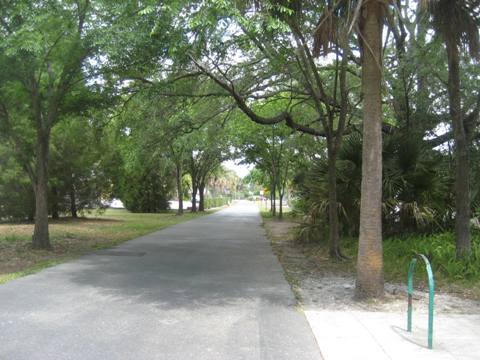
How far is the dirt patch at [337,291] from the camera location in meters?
7.31

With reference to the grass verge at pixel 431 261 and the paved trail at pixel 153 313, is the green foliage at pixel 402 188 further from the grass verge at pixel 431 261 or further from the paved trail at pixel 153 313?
the paved trail at pixel 153 313

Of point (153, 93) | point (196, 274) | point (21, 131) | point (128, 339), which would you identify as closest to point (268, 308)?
point (128, 339)

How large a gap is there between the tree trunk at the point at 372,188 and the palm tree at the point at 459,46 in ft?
8.08

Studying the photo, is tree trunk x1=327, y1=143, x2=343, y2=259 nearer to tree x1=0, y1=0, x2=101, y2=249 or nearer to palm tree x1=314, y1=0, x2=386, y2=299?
palm tree x1=314, y1=0, x2=386, y2=299

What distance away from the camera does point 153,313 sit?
6762 mm

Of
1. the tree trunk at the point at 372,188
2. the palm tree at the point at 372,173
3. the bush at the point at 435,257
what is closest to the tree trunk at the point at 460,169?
the bush at the point at 435,257

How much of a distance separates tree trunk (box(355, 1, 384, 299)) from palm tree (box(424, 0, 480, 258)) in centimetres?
246

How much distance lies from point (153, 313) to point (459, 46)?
752 cm

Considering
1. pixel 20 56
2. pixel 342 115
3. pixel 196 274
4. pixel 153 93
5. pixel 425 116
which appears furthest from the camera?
pixel 425 116

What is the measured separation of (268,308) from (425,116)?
8.84 m

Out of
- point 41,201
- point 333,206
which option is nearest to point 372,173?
point 333,206

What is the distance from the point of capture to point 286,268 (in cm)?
1132

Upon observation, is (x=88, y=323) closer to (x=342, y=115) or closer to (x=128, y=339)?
(x=128, y=339)

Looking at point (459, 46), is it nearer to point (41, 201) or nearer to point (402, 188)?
point (402, 188)
